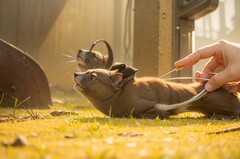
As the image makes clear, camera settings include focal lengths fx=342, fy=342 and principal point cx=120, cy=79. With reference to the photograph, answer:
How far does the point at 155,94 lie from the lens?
8.82 feet

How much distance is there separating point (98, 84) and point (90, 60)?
1.18m

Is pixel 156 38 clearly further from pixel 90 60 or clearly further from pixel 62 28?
pixel 62 28

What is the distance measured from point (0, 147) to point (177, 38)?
408cm

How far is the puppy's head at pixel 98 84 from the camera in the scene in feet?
8.75

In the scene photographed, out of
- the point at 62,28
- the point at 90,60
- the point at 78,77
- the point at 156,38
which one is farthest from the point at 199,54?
the point at 62,28

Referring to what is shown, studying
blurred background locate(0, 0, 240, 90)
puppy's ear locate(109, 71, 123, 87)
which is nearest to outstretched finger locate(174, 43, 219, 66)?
puppy's ear locate(109, 71, 123, 87)

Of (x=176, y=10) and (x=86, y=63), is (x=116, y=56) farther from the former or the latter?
(x=86, y=63)

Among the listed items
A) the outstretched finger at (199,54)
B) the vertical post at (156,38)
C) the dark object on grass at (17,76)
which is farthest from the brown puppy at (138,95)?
the vertical post at (156,38)

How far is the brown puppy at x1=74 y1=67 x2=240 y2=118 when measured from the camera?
2.60 metres

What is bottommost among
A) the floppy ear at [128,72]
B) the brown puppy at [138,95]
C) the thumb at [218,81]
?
the brown puppy at [138,95]

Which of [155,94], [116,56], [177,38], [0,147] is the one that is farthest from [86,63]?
[116,56]

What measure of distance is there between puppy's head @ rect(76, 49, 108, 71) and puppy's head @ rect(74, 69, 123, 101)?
1.09 metres

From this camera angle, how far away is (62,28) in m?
7.73

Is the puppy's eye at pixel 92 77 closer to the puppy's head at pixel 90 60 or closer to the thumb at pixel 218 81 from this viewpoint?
the thumb at pixel 218 81
